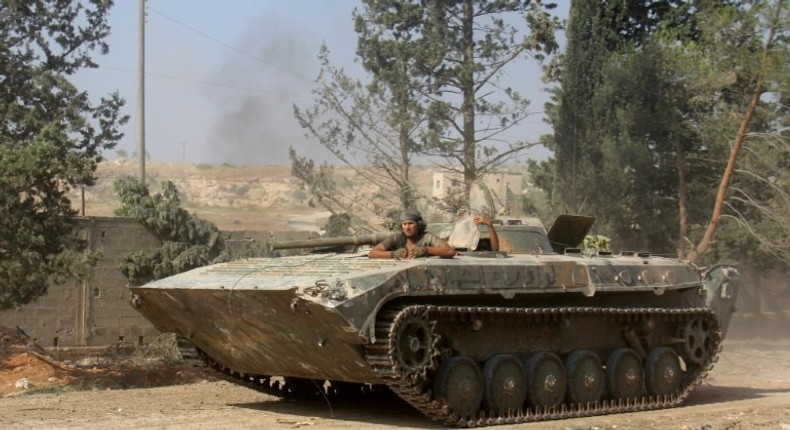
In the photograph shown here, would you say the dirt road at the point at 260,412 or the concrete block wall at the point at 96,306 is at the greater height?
the concrete block wall at the point at 96,306

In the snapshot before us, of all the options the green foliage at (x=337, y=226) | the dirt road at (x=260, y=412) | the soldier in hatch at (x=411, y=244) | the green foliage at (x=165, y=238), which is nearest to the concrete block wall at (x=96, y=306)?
the green foliage at (x=165, y=238)

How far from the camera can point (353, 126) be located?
25.8m

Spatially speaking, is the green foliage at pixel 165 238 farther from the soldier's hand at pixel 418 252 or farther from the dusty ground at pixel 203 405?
the soldier's hand at pixel 418 252

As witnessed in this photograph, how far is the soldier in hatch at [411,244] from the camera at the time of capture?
1106 cm

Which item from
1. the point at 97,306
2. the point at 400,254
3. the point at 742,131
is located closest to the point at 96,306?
the point at 97,306

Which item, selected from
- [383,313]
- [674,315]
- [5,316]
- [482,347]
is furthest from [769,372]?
[5,316]

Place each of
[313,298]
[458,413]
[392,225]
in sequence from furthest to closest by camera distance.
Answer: [392,225], [458,413], [313,298]

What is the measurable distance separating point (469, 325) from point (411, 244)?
104 centimetres

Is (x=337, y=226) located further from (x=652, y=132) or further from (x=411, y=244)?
(x=411, y=244)

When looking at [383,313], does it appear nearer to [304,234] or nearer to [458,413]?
[458,413]

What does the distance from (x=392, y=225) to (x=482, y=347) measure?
2.48 meters

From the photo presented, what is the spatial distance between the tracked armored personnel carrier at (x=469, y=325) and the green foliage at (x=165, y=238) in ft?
25.2

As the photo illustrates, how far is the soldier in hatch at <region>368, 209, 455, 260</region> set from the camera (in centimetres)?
1106

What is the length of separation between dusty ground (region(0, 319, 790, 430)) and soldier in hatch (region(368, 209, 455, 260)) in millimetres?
1631
